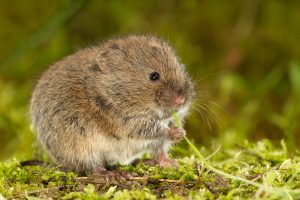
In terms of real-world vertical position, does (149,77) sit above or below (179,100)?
above

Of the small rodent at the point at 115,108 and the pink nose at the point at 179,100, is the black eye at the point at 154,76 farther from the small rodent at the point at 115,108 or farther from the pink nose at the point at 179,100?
the pink nose at the point at 179,100

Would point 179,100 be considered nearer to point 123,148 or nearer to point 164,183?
point 123,148

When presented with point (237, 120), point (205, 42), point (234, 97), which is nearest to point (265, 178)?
point (237, 120)

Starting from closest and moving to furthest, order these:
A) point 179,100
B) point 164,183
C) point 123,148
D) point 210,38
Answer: point 164,183 → point 179,100 → point 123,148 → point 210,38

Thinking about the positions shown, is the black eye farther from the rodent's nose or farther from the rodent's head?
the rodent's nose

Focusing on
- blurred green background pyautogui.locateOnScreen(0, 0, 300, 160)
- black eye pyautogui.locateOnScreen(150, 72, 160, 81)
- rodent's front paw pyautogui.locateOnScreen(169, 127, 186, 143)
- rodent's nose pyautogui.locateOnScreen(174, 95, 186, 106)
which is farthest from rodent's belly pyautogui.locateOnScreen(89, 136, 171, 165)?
blurred green background pyautogui.locateOnScreen(0, 0, 300, 160)

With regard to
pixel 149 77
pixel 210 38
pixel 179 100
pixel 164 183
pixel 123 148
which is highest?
pixel 210 38

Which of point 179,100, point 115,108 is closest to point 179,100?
point 179,100

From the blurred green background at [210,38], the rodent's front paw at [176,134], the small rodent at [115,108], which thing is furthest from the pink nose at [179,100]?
the blurred green background at [210,38]
